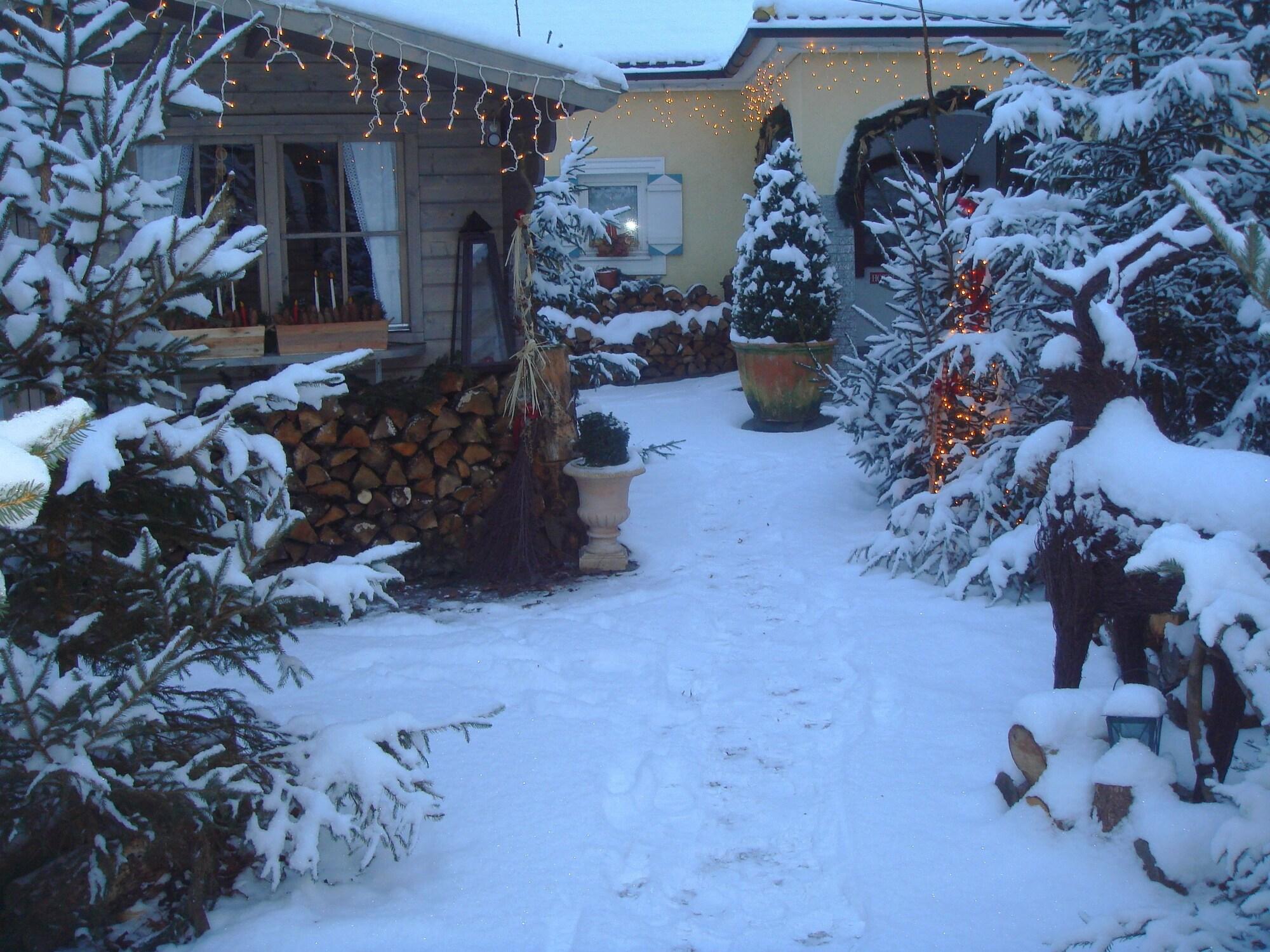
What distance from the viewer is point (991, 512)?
559 centimetres

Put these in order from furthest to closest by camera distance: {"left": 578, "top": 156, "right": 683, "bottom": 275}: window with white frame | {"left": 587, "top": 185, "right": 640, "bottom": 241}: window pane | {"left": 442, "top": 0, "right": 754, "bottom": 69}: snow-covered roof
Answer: {"left": 587, "top": 185, "right": 640, "bottom": 241}: window pane
{"left": 578, "top": 156, "right": 683, "bottom": 275}: window with white frame
{"left": 442, "top": 0, "right": 754, "bottom": 69}: snow-covered roof

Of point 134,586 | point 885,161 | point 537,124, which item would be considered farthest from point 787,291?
point 134,586

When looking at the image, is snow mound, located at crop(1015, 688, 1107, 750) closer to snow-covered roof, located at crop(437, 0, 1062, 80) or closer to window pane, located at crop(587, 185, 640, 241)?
snow-covered roof, located at crop(437, 0, 1062, 80)

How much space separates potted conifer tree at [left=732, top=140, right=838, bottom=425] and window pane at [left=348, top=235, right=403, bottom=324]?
385 centimetres

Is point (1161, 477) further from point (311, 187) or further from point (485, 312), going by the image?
point (311, 187)

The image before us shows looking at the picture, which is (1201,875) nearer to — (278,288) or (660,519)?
(660,519)

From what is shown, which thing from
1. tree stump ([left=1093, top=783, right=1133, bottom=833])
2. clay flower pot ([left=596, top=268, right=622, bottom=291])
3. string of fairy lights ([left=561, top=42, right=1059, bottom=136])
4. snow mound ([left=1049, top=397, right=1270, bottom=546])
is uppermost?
string of fairy lights ([left=561, top=42, right=1059, bottom=136])

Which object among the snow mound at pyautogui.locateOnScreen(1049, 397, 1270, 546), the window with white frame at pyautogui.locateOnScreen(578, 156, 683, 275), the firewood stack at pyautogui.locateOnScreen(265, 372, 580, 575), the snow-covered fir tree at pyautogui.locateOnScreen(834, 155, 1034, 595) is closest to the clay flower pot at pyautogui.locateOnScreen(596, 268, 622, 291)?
the window with white frame at pyautogui.locateOnScreen(578, 156, 683, 275)

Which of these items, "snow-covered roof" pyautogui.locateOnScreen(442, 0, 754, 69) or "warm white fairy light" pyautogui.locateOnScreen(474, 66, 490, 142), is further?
"snow-covered roof" pyautogui.locateOnScreen(442, 0, 754, 69)

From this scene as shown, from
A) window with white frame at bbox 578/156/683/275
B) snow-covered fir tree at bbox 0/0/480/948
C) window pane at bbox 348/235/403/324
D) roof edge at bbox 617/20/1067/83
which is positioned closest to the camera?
snow-covered fir tree at bbox 0/0/480/948

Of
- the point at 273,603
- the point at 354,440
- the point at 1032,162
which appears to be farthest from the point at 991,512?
the point at 273,603

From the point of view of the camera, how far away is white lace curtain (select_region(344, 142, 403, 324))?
6.28m

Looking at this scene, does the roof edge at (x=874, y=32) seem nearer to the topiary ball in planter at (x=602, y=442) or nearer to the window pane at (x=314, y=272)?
the window pane at (x=314, y=272)

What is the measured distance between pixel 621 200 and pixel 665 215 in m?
0.59
